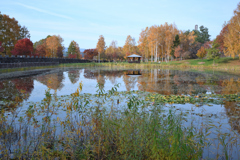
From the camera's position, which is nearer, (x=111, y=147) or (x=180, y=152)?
(x=180, y=152)

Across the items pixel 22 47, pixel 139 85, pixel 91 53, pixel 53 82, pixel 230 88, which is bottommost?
pixel 230 88

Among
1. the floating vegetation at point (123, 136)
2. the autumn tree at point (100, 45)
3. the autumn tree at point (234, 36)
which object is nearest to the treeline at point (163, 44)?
the autumn tree at point (100, 45)

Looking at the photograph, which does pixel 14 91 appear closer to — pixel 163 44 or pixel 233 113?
pixel 233 113

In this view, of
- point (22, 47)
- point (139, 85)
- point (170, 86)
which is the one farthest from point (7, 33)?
point (170, 86)

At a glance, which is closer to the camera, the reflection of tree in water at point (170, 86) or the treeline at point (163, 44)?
the reflection of tree in water at point (170, 86)

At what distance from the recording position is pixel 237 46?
39.6 meters

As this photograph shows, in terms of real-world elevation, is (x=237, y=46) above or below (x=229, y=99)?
above

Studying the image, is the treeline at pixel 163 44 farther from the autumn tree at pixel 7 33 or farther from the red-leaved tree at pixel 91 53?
the autumn tree at pixel 7 33

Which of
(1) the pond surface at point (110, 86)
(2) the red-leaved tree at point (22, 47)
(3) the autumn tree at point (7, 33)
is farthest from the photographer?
(3) the autumn tree at point (7, 33)

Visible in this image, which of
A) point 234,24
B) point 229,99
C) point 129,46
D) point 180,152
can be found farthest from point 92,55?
point 180,152

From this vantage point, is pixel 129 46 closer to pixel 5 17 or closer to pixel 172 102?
pixel 5 17

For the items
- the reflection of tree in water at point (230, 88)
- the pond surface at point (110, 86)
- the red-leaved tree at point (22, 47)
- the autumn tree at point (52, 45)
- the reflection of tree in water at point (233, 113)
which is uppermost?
the autumn tree at point (52, 45)

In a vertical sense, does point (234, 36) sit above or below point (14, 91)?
above

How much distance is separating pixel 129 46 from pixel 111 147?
81908 millimetres
